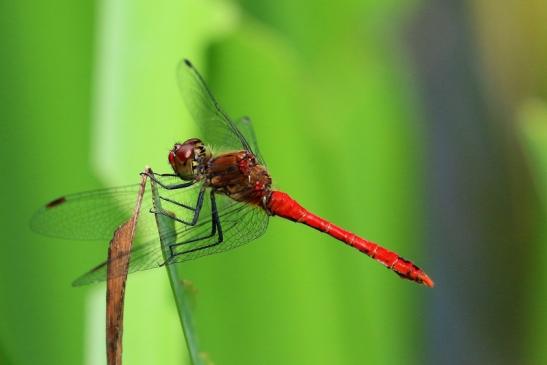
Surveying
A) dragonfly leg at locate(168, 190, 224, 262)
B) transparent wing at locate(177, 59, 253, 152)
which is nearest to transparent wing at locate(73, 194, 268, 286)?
dragonfly leg at locate(168, 190, 224, 262)

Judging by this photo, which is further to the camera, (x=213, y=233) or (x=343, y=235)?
(x=343, y=235)

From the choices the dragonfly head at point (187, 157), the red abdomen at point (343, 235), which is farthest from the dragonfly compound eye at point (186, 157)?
the red abdomen at point (343, 235)

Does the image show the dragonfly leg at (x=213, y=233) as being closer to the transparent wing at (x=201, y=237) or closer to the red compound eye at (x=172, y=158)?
the transparent wing at (x=201, y=237)

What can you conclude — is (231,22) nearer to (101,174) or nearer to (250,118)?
(250,118)

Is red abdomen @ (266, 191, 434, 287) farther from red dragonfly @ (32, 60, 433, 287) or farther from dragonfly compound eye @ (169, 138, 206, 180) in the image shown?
dragonfly compound eye @ (169, 138, 206, 180)

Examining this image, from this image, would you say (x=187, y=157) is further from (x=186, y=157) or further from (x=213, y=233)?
(x=213, y=233)

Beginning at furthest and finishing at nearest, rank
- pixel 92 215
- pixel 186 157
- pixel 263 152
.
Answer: pixel 263 152, pixel 186 157, pixel 92 215

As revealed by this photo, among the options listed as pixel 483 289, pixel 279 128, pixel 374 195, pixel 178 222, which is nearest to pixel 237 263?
pixel 178 222

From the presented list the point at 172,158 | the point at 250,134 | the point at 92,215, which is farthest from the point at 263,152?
the point at 92,215
